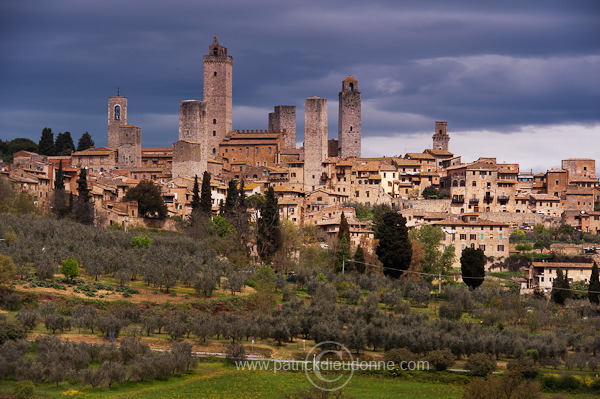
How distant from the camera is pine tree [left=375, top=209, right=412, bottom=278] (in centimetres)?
6231

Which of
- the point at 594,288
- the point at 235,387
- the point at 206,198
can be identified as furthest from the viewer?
the point at 206,198

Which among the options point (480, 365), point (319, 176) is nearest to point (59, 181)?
point (319, 176)

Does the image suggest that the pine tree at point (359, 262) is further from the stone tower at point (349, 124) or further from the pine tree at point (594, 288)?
the stone tower at point (349, 124)

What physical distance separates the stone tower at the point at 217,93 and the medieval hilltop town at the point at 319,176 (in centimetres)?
10

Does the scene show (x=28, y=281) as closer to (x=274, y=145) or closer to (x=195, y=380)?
(x=195, y=380)

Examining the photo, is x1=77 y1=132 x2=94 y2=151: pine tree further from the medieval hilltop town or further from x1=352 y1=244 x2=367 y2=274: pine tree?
x1=352 y1=244 x2=367 y2=274: pine tree

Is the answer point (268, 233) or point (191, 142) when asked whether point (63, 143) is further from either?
point (268, 233)

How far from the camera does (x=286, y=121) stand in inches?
4274

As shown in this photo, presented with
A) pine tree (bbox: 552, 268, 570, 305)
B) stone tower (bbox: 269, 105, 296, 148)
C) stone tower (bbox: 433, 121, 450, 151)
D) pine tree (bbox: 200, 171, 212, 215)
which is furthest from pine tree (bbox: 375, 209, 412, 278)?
stone tower (bbox: 433, 121, 450, 151)

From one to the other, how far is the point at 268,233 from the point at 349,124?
42588 millimetres

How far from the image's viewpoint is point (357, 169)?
91875 millimetres

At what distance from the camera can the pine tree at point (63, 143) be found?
357ft

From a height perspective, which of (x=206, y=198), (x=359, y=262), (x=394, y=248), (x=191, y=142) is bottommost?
(x=359, y=262)

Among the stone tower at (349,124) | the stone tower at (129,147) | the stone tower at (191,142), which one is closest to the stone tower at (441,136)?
the stone tower at (349,124)
